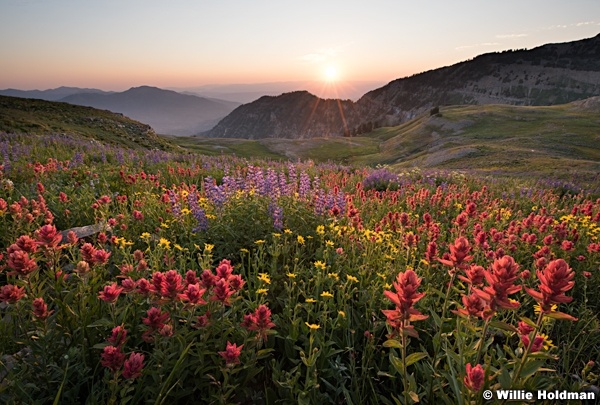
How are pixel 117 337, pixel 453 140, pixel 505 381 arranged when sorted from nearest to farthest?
1. pixel 505 381
2. pixel 117 337
3. pixel 453 140

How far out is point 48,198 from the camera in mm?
6676

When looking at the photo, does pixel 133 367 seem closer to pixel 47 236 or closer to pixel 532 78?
pixel 47 236

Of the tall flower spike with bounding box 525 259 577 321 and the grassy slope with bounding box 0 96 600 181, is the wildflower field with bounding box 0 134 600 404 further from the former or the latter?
the grassy slope with bounding box 0 96 600 181

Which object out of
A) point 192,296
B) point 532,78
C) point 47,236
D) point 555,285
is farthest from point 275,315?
point 532,78

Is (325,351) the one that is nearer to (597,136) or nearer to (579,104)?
(597,136)

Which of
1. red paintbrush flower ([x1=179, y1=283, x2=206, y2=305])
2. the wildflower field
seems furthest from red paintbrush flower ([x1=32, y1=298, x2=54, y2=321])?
red paintbrush flower ([x1=179, y1=283, x2=206, y2=305])

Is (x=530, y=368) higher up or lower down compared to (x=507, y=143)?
lower down

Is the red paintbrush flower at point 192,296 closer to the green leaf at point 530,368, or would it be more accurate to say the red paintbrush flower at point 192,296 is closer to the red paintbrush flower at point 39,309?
the red paintbrush flower at point 39,309

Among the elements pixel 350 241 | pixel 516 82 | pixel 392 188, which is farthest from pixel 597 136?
pixel 516 82

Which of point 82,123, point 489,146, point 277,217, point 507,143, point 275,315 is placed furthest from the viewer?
point 82,123

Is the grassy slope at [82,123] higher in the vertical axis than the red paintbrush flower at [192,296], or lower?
higher

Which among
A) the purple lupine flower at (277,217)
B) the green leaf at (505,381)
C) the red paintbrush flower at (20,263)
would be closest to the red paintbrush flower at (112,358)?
the red paintbrush flower at (20,263)

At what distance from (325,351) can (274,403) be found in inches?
23.3

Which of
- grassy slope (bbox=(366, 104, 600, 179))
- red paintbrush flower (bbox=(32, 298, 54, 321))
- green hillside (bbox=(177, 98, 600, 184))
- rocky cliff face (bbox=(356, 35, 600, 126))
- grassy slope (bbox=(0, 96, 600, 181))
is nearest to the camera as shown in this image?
red paintbrush flower (bbox=(32, 298, 54, 321))
